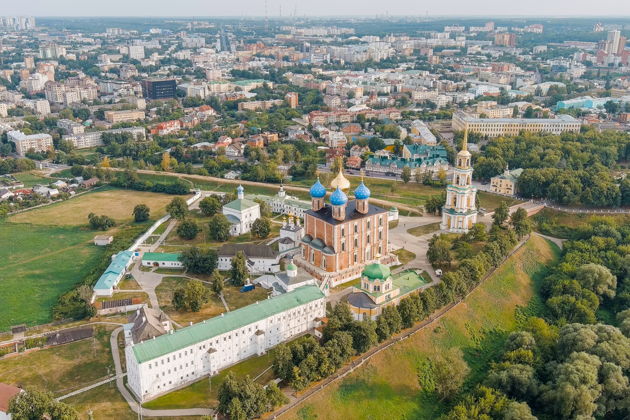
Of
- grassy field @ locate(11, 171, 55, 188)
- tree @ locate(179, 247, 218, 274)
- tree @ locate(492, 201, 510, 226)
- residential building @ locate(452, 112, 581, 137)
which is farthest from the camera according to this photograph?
residential building @ locate(452, 112, 581, 137)

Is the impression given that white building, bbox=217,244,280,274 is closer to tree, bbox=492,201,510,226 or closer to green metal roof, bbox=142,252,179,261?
green metal roof, bbox=142,252,179,261

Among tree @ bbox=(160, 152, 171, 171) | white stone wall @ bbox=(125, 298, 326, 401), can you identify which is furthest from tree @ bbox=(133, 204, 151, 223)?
white stone wall @ bbox=(125, 298, 326, 401)

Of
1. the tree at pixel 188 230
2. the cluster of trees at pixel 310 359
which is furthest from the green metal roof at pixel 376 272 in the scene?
the tree at pixel 188 230

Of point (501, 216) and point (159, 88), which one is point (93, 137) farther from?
point (501, 216)

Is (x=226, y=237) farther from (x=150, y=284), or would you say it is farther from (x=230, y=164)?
(x=230, y=164)

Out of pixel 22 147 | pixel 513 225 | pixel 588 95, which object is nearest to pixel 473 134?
pixel 513 225

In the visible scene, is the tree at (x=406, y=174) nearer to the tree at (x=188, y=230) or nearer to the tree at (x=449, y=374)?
the tree at (x=188, y=230)

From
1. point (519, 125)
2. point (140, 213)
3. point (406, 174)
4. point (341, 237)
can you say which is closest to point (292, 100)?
point (519, 125)
